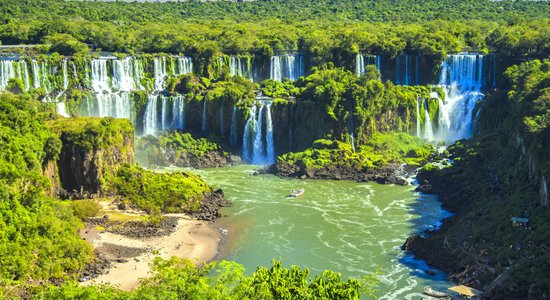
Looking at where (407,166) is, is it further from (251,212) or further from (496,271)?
(496,271)

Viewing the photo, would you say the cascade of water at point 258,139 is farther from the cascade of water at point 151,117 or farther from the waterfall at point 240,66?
the waterfall at point 240,66

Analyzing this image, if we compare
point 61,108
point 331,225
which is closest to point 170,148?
point 61,108

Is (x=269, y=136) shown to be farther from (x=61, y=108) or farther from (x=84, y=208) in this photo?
(x=84, y=208)

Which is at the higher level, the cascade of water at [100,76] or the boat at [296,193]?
the cascade of water at [100,76]

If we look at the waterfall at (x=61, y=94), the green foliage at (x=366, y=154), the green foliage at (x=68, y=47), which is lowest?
the green foliage at (x=366, y=154)

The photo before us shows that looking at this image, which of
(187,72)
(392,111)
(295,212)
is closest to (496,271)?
(295,212)

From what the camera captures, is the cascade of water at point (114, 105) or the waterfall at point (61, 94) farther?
the cascade of water at point (114, 105)

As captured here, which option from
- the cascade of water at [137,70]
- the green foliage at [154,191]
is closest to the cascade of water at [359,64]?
the cascade of water at [137,70]
